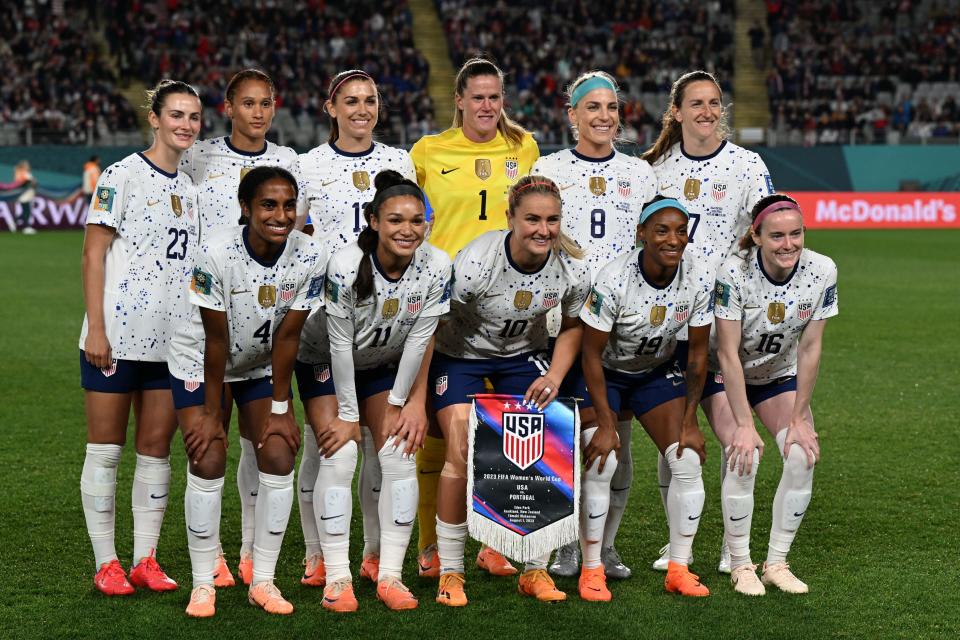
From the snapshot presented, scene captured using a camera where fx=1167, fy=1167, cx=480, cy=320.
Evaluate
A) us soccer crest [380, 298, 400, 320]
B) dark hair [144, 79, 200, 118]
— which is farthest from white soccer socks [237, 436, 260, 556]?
dark hair [144, 79, 200, 118]

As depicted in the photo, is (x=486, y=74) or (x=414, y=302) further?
(x=486, y=74)

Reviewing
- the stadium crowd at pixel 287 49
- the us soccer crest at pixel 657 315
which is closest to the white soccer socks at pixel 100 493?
the us soccer crest at pixel 657 315

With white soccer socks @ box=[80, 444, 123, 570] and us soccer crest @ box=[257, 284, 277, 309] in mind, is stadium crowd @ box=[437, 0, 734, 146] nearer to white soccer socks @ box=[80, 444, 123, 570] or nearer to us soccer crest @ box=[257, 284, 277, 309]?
white soccer socks @ box=[80, 444, 123, 570]

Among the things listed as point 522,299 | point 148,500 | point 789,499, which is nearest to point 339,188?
point 522,299

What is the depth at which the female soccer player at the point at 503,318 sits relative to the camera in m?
4.97

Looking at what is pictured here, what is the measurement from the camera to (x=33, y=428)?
834 cm

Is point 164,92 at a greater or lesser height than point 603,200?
greater

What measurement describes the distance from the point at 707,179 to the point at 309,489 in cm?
239

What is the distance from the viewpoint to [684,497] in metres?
5.12

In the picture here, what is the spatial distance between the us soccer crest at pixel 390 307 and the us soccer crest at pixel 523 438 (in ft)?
2.11

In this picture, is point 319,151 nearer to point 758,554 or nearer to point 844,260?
point 758,554

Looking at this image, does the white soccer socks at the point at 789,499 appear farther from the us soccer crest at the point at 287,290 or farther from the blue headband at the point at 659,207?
the us soccer crest at the point at 287,290

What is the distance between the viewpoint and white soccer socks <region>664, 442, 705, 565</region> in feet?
16.7

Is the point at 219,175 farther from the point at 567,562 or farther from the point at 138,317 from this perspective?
the point at 567,562
